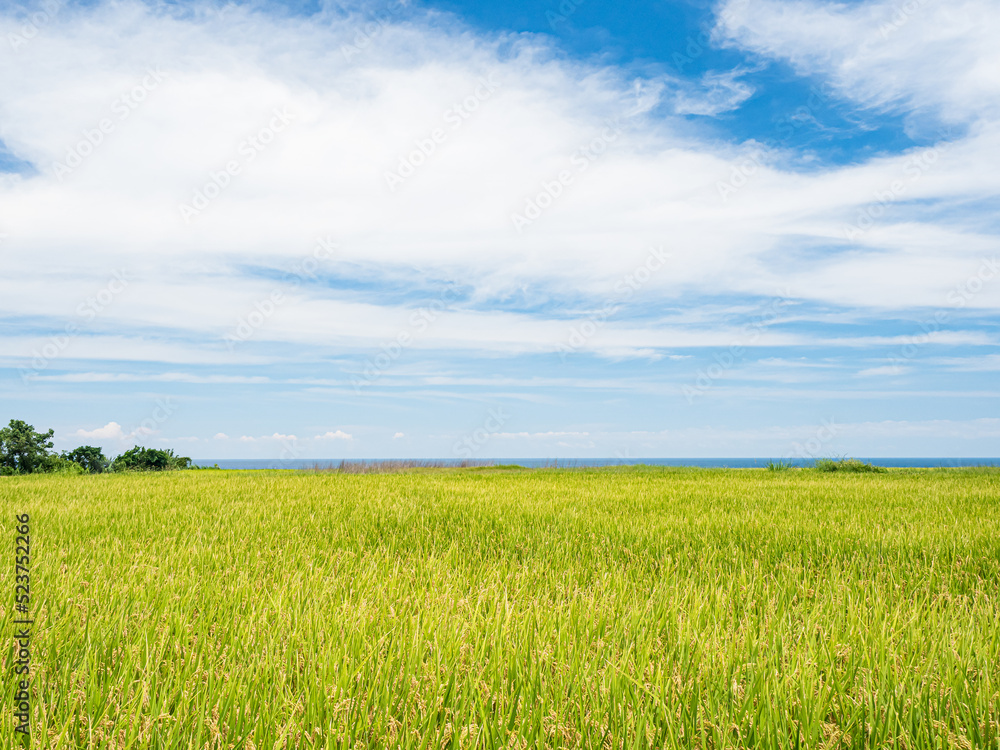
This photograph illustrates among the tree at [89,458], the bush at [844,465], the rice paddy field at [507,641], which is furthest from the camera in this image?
the tree at [89,458]

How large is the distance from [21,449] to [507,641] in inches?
1177

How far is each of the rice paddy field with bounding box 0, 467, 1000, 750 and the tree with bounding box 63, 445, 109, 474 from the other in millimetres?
24357

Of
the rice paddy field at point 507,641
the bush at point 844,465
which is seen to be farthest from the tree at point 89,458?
the bush at point 844,465

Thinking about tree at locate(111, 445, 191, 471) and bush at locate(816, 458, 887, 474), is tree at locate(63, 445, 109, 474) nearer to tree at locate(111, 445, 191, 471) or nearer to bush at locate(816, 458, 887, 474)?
tree at locate(111, 445, 191, 471)

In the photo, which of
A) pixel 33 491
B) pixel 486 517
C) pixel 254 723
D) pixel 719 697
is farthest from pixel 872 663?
pixel 33 491

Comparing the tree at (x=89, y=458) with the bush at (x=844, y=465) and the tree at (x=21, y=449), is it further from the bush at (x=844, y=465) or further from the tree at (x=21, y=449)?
the bush at (x=844, y=465)

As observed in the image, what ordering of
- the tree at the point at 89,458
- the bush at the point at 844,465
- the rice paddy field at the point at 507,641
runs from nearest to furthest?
the rice paddy field at the point at 507,641
the bush at the point at 844,465
the tree at the point at 89,458

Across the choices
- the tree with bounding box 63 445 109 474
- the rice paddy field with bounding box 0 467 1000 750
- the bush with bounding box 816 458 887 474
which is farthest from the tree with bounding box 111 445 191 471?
the bush with bounding box 816 458 887 474

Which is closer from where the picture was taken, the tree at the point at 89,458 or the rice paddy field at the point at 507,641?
the rice paddy field at the point at 507,641

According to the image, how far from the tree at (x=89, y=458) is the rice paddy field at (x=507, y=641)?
24.4 meters

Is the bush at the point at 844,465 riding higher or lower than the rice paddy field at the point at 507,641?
lower

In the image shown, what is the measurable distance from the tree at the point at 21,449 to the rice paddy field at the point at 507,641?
78.4 ft

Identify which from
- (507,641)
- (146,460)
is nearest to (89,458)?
(146,460)

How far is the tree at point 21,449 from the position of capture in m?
24.0
